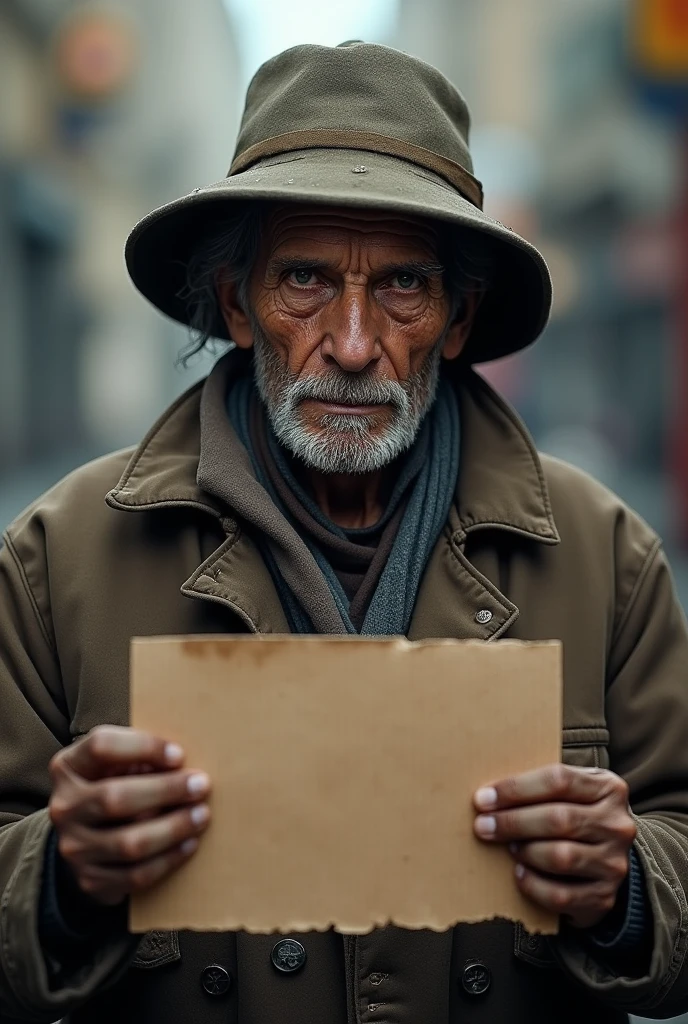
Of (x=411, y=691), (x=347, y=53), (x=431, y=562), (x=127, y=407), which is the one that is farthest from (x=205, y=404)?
(x=127, y=407)

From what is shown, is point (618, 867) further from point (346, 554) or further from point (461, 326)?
point (461, 326)

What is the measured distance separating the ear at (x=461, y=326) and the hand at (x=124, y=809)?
4.49ft

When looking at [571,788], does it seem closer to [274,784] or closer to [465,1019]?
[274,784]

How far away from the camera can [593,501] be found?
2.60m

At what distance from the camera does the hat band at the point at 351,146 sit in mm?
2457

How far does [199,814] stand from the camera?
1718mm

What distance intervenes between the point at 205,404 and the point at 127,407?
3449 centimetres

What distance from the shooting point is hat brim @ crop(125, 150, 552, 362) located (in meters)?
2.28

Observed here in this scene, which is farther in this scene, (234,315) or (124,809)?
(234,315)

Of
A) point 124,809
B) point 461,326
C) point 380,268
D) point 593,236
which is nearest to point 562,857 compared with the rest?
point 124,809

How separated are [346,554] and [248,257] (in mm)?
714

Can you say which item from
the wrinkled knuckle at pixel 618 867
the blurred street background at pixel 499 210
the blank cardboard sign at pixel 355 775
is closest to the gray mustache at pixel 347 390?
the blank cardboard sign at pixel 355 775

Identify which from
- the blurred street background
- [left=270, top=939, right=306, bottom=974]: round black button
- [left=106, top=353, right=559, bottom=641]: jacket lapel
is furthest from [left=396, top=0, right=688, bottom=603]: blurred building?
[left=270, top=939, right=306, bottom=974]: round black button

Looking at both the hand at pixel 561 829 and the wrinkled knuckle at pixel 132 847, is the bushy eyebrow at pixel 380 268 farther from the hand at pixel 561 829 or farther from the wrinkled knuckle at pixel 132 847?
the wrinkled knuckle at pixel 132 847
